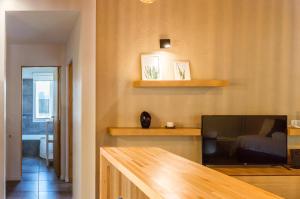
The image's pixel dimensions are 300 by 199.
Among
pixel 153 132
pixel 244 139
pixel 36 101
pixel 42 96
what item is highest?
pixel 42 96

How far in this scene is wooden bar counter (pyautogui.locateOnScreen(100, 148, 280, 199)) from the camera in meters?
1.31

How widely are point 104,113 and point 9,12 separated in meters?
1.67

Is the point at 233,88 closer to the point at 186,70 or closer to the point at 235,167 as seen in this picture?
the point at 186,70

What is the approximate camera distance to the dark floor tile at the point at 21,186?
620cm

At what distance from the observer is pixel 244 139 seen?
4613 millimetres

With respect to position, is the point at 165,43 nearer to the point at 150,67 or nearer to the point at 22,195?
the point at 150,67

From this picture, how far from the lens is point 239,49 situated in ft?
15.8

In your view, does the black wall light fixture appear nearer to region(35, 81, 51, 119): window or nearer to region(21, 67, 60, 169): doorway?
region(21, 67, 60, 169): doorway

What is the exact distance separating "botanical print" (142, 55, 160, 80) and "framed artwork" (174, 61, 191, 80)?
0.23 metres

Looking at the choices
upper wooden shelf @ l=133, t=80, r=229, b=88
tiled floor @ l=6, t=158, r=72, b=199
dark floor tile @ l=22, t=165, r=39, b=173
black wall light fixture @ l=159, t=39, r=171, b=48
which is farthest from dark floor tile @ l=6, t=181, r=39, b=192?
black wall light fixture @ l=159, t=39, r=171, b=48

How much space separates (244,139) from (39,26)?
10.7 ft

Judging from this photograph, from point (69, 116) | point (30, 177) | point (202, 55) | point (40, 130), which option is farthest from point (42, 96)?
point (202, 55)

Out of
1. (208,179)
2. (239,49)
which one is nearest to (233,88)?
(239,49)

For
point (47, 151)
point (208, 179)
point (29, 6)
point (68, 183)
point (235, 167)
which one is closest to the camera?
point (208, 179)
